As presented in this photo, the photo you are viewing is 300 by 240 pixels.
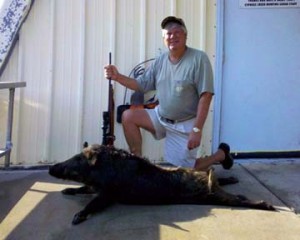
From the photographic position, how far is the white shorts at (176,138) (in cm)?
394

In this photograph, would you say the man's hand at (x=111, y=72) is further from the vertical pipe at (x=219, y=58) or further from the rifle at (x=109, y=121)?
the vertical pipe at (x=219, y=58)

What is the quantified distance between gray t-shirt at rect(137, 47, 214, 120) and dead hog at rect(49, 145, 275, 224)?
720 mm

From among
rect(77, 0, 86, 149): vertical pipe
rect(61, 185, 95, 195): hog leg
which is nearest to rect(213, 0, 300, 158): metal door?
rect(77, 0, 86, 149): vertical pipe

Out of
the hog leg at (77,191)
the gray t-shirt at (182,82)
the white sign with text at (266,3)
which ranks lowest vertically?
the hog leg at (77,191)

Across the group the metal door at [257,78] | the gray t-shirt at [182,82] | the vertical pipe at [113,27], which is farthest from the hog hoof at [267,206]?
the vertical pipe at [113,27]

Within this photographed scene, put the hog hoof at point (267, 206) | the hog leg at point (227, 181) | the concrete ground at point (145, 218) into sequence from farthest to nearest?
the hog leg at point (227, 181) < the hog hoof at point (267, 206) < the concrete ground at point (145, 218)

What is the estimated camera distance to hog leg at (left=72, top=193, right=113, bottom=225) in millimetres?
3036

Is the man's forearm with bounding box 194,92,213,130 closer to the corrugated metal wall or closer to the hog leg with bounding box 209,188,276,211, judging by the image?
the hog leg with bounding box 209,188,276,211

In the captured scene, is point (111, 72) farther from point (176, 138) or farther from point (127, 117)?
point (176, 138)

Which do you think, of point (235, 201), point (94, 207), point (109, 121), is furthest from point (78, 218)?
point (109, 121)

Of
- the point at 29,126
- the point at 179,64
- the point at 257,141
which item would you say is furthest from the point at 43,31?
the point at 257,141

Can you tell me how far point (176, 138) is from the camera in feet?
13.2

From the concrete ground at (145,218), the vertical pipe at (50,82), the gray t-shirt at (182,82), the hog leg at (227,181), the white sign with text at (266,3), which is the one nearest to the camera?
the concrete ground at (145,218)

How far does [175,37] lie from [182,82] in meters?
0.39
